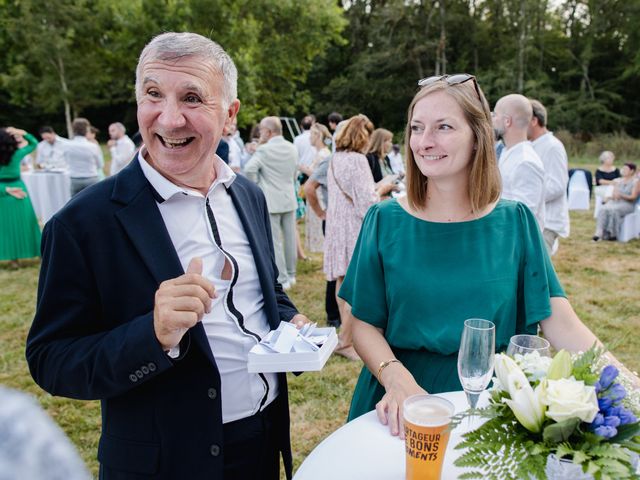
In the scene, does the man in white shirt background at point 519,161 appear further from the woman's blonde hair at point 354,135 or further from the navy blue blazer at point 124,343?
the navy blue blazer at point 124,343

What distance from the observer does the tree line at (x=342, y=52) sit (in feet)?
76.1

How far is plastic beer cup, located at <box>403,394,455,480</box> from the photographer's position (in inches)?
45.3

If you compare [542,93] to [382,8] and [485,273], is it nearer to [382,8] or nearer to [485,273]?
[382,8]

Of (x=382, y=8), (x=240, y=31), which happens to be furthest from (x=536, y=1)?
(x=240, y=31)

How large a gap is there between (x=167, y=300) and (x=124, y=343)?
18 cm

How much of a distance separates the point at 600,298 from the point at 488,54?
102 feet

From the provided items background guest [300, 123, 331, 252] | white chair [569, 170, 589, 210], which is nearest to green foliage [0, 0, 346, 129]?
white chair [569, 170, 589, 210]

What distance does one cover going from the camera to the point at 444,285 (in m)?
1.81

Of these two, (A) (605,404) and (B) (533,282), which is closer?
(A) (605,404)

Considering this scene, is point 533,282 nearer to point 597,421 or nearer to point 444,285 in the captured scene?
point 444,285

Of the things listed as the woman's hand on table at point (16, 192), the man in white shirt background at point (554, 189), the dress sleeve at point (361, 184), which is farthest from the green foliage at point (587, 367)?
the woman's hand on table at point (16, 192)

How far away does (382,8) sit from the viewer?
3231cm

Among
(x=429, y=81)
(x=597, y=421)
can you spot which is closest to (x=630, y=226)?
(x=429, y=81)

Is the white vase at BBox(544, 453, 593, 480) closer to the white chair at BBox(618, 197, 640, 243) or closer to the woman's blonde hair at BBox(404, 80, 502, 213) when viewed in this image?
the woman's blonde hair at BBox(404, 80, 502, 213)
